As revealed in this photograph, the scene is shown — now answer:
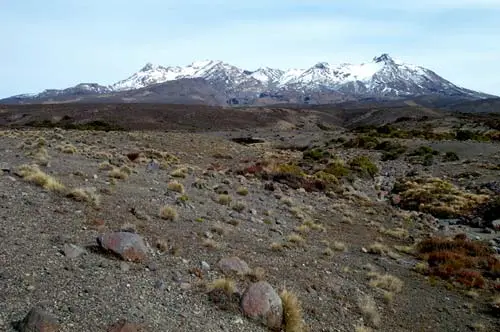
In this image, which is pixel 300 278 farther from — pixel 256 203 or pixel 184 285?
pixel 256 203

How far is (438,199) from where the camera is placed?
27641 mm

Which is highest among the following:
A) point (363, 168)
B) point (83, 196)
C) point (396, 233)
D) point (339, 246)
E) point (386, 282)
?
point (83, 196)

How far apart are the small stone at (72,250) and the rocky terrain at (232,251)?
0.04 meters

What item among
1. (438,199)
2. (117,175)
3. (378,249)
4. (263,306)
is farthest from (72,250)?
(438,199)

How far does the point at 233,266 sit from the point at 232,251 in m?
1.53

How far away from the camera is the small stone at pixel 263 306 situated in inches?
351

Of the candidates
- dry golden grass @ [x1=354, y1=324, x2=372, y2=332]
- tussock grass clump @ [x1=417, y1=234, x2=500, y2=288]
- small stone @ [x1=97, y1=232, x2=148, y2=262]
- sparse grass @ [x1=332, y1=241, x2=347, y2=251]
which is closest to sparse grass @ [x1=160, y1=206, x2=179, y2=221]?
small stone @ [x1=97, y1=232, x2=148, y2=262]

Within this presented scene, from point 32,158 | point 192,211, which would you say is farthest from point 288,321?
point 32,158

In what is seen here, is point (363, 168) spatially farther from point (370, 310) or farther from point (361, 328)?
point (361, 328)

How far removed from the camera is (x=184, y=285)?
31.8 ft

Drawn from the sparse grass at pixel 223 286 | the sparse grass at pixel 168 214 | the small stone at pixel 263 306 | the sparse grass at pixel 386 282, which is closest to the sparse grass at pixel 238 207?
the sparse grass at pixel 168 214

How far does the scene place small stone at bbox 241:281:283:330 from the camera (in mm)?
8922

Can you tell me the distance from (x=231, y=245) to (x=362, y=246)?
543 centimetres

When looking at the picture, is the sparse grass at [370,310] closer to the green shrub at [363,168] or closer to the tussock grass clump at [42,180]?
the tussock grass clump at [42,180]
